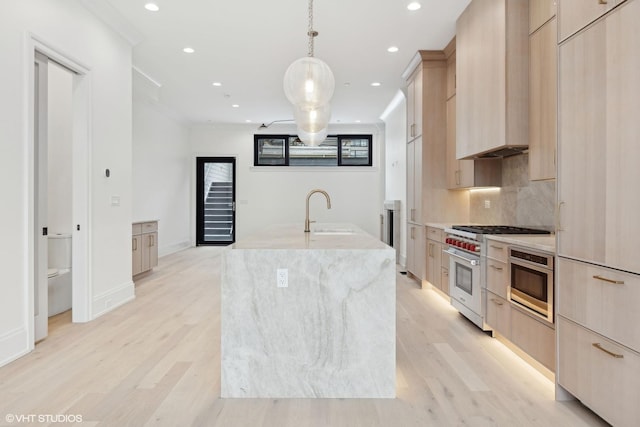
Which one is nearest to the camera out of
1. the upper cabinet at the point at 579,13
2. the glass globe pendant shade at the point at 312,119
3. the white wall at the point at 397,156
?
the upper cabinet at the point at 579,13

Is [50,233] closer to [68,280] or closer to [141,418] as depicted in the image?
[68,280]

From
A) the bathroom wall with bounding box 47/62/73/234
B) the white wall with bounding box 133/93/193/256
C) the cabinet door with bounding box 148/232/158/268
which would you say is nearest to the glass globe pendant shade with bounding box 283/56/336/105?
the bathroom wall with bounding box 47/62/73/234

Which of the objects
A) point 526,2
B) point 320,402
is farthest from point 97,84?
point 526,2

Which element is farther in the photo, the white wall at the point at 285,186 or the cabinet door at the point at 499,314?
the white wall at the point at 285,186

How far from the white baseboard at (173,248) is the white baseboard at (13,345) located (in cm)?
485

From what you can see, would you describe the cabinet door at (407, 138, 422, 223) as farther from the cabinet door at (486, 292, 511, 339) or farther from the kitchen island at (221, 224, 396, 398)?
the kitchen island at (221, 224, 396, 398)

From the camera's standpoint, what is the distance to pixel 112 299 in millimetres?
3869

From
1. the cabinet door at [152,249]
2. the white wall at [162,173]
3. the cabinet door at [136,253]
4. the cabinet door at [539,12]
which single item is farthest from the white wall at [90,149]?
the cabinet door at [539,12]

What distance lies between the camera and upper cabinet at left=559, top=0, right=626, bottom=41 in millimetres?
1765

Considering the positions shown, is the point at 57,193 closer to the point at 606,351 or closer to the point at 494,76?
the point at 494,76

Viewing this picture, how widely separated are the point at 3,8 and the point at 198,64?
2702 mm

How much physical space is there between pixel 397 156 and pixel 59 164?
539 cm

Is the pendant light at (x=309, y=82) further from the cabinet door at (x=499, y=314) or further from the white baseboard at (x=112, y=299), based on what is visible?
the white baseboard at (x=112, y=299)

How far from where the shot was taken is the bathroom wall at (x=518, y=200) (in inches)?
126
